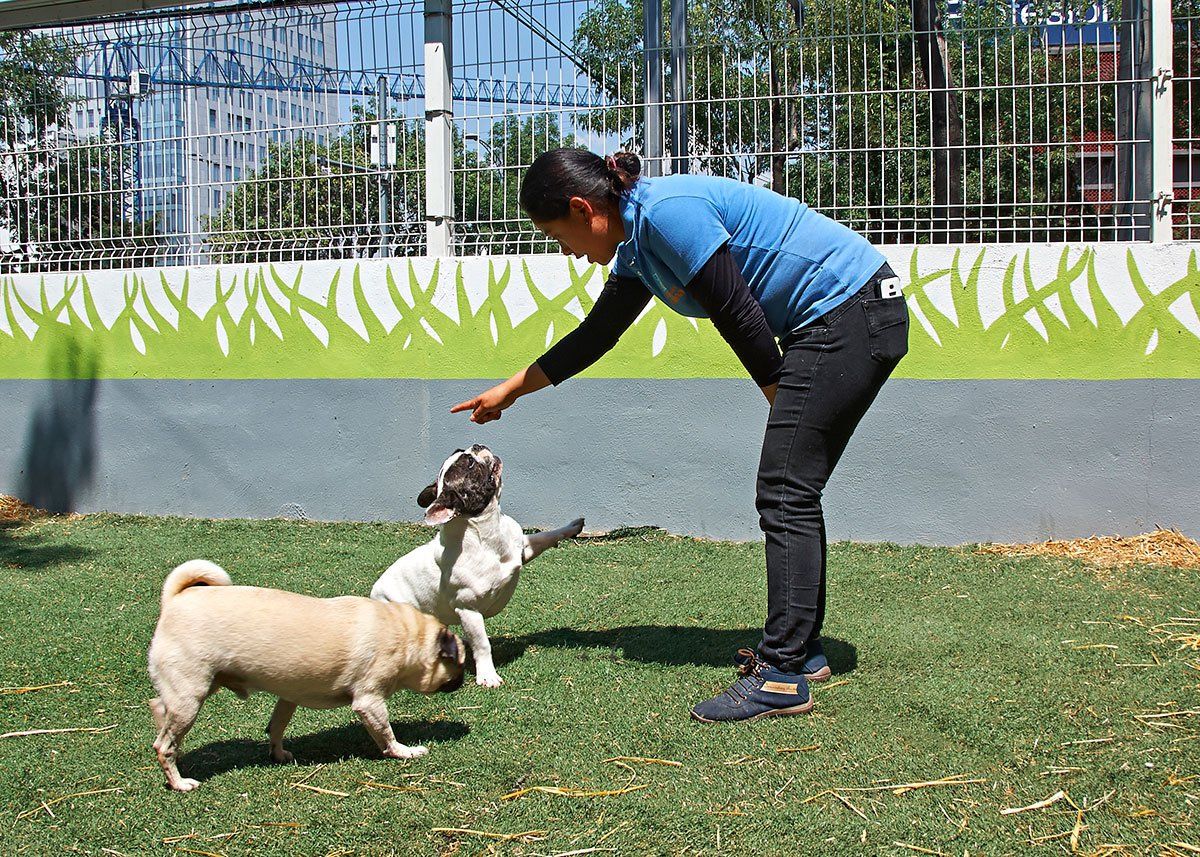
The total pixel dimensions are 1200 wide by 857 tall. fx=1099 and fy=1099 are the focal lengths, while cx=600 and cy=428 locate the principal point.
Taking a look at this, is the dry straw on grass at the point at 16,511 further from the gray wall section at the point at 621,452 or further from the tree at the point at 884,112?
the tree at the point at 884,112

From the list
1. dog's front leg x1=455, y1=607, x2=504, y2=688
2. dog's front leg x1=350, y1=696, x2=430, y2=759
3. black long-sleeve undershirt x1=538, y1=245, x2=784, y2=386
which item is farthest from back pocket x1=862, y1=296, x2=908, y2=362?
dog's front leg x1=350, y1=696, x2=430, y2=759

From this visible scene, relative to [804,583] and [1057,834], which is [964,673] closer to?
[804,583]

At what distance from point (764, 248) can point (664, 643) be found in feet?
5.63

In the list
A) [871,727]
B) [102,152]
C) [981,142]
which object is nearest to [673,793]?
[871,727]

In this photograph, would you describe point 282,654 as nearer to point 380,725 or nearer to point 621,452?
point 380,725

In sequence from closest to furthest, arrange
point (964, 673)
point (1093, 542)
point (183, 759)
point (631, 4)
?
point (183, 759) → point (964, 673) → point (1093, 542) → point (631, 4)

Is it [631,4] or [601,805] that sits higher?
[631,4]

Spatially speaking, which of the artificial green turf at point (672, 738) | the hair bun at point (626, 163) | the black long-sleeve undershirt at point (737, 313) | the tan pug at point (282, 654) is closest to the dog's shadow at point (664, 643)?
the artificial green turf at point (672, 738)

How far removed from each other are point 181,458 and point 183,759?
16.4 ft

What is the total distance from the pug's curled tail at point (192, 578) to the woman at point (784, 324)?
1.42m

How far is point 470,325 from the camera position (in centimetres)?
714

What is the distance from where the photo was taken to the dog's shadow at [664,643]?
13.3ft

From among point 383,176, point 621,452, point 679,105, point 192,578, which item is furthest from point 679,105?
point 192,578

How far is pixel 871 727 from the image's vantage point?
3254 millimetres
